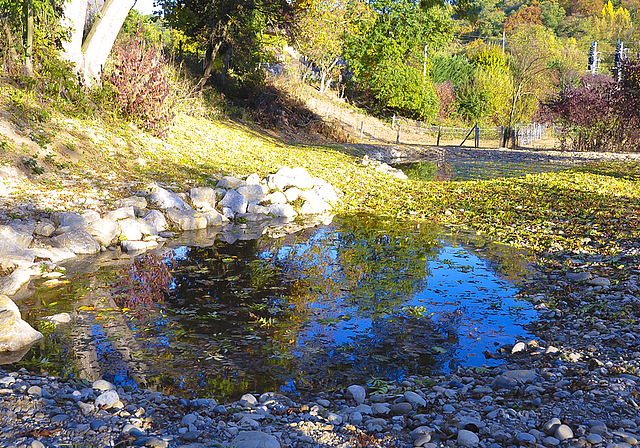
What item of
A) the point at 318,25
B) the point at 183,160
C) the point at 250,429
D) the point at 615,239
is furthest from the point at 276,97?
the point at 250,429

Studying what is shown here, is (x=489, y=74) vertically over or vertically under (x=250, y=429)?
over

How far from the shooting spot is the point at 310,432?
136 inches

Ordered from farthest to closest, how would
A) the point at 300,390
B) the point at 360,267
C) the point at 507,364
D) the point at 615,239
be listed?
the point at 615,239, the point at 360,267, the point at 507,364, the point at 300,390

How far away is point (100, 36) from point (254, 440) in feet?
47.1

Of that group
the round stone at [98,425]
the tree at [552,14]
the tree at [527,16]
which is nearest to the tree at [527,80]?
the round stone at [98,425]

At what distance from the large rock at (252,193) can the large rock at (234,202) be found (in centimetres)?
25

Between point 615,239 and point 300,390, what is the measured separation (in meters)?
6.58

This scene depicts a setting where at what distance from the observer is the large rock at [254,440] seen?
3.14m

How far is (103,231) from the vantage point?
8336 mm

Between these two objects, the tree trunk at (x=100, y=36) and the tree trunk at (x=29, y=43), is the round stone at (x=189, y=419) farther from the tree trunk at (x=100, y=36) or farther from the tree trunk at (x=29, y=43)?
the tree trunk at (x=100, y=36)

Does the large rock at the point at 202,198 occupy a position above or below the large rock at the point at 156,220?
above

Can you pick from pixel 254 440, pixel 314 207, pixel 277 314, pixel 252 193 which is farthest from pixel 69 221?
pixel 254 440

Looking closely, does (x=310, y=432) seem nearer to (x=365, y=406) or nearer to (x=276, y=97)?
(x=365, y=406)

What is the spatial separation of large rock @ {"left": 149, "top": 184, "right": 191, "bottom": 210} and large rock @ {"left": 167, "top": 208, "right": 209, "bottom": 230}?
0.53ft
